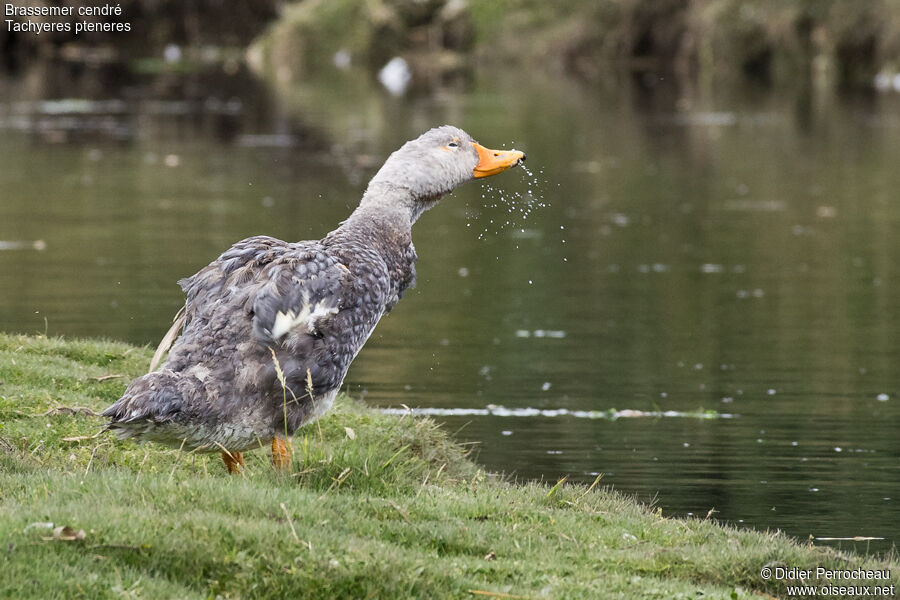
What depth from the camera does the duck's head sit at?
Result: 7.93 m

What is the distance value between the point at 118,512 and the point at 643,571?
2242mm

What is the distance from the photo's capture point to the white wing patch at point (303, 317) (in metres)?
6.96

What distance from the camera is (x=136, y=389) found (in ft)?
21.7

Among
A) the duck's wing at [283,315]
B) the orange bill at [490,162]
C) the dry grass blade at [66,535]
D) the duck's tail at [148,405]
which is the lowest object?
the dry grass blade at [66,535]

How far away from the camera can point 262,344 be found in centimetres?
698

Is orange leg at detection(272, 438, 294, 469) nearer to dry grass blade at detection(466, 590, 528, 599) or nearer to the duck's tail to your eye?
the duck's tail

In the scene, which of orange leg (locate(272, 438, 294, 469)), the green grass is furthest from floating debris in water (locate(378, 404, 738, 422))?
orange leg (locate(272, 438, 294, 469))

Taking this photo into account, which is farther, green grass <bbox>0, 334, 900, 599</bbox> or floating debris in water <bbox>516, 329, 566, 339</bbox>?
floating debris in water <bbox>516, 329, 566, 339</bbox>

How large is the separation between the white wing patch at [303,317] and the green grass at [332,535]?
2.04 ft

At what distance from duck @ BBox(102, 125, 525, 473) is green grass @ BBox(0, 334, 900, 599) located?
0.23 metres

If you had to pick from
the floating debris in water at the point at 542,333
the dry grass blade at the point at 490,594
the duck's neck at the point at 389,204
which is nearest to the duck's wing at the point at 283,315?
Result: the duck's neck at the point at 389,204

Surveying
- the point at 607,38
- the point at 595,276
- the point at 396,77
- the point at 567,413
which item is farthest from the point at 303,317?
the point at 607,38

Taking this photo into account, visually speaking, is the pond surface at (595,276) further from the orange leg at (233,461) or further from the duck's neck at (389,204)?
the orange leg at (233,461)

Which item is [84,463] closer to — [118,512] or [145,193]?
[118,512]
